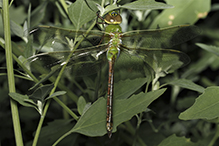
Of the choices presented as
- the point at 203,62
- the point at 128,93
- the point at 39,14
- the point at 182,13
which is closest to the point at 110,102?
the point at 128,93

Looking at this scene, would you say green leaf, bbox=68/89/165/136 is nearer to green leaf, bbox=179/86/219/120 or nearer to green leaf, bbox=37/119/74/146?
green leaf, bbox=179/86/219/120

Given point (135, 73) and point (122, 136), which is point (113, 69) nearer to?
point (135, 73)

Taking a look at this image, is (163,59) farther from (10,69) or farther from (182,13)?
(10,69)

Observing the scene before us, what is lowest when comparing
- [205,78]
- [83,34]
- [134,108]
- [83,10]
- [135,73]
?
[205,78]

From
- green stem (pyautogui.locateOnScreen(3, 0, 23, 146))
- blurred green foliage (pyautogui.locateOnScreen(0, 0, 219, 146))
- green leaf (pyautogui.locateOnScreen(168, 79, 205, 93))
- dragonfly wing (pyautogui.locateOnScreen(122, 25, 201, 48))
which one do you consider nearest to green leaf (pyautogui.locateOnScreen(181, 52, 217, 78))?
blurred green foliage (pyautogui.locateOnScreen(0, 0, 219, 146))

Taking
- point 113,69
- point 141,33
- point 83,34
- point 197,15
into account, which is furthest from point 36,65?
point 197,15
